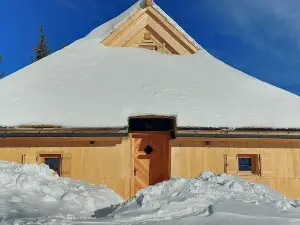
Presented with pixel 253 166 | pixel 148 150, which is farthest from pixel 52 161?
pixel 253 166

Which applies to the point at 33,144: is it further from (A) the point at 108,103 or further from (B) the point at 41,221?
(B) the point at 41,221

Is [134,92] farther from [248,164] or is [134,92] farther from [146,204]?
[146,204]

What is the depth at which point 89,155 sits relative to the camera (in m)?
11.2

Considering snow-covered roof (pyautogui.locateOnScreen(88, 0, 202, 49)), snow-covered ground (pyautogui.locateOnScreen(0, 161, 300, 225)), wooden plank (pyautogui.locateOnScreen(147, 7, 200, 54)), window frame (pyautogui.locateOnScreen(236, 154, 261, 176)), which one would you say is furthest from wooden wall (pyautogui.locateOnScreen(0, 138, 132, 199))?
wooden plank (pyautogui.locateOnScreen(147, 7, 200, 54))

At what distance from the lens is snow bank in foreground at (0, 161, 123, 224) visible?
673 centimetres

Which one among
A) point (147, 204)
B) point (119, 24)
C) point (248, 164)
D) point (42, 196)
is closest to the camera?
point (147, 204)

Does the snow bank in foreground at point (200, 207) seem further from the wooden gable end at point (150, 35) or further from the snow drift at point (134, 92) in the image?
the wooden gable end at point (150, 35)

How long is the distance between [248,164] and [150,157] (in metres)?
2.97

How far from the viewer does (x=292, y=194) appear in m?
11.8

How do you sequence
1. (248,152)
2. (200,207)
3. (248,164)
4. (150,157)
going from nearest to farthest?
(200,207) < (248,152) < (150,157) < (248,164)

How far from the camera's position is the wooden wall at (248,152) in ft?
37.6

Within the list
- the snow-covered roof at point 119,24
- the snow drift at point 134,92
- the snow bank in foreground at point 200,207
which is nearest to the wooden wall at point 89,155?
the snow drift at point 134,92

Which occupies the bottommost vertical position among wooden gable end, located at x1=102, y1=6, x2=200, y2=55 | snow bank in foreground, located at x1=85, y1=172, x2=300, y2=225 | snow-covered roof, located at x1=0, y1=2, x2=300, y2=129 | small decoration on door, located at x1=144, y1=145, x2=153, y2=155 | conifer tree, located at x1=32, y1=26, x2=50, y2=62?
snow bank in foreground, located at x1=85, y1=172, x2=300, y2=225

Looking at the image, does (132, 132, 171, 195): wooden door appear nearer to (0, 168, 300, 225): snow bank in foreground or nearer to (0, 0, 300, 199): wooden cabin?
(0, 0, 300, 199): wooden cabin
